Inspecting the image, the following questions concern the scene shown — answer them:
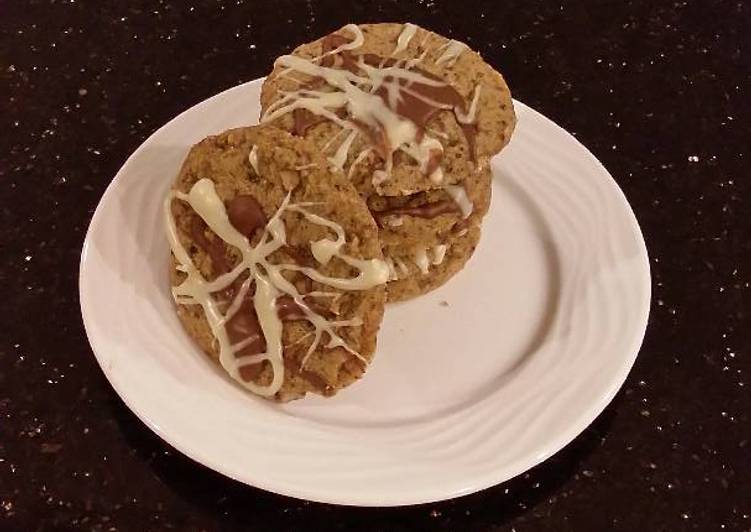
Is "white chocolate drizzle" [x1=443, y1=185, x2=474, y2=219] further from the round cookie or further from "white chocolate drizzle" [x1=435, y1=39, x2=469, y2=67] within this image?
"white chocolate drizzle" [x1=435, y1=39, x2=469, y2=67]

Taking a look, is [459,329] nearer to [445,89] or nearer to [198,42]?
[445,89]

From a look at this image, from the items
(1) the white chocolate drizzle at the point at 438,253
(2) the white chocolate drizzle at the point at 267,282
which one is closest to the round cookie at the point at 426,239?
(1) the white chocolate drizzle at the point at 438,253

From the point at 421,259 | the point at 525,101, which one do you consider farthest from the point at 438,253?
the point at 525,101

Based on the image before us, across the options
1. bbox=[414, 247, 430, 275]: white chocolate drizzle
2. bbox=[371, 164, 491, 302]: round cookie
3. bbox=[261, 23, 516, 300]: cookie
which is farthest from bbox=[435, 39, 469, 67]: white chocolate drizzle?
bbox=[414, 247, 430, 275]: white chocolate drizzle

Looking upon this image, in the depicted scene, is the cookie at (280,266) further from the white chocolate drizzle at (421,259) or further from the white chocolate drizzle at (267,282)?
the white chocolate drizzle at (421,259)

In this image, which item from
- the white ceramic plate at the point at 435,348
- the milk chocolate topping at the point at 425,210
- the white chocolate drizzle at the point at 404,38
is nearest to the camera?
the white ceramic plate at the point at 435,348

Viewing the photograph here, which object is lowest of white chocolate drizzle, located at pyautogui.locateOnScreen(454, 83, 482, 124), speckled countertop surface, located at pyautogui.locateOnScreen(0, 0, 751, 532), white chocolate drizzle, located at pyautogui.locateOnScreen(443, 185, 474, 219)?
speckled countertop surface, located at pyautogui.locateOnScreen(0, 0, 751, 532)

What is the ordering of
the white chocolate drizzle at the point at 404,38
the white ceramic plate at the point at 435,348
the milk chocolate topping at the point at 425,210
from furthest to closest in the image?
the white chocolate drizzle at the point at 404,38 < the milk chocolate topping at the point at 425,210 < the white ceramic plate at the point at 435,348
